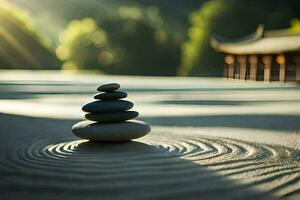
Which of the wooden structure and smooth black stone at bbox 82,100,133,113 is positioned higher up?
the wooden structure

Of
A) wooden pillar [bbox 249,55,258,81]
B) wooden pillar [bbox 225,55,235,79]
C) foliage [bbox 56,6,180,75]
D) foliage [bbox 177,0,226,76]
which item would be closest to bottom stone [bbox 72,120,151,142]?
wooden pillar [bbox 249,55,258,81]

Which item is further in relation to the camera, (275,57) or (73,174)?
(275,57)

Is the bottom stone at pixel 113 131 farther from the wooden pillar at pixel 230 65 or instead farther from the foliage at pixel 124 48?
the foliage at pixel 124 48

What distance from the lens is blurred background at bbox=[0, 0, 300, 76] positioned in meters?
38.4

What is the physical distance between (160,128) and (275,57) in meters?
19.8

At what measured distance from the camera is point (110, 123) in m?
5.66

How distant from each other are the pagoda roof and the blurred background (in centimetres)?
343

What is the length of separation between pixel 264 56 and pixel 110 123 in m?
22.4

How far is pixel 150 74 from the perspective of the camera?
40812 mm

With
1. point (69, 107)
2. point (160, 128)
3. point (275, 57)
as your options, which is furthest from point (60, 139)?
point (275, 57)

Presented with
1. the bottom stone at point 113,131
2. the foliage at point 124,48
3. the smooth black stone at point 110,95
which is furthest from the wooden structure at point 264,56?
the bottom stone at point 113,131

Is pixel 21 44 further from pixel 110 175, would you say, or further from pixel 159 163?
pixel 110 175

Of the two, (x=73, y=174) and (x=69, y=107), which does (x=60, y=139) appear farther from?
(x=69, y=107)

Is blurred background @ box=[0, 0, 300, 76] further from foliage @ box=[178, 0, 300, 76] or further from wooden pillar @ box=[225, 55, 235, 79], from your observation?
wooden pillar @ box=[225, 55, 235, 79]
